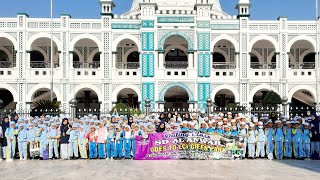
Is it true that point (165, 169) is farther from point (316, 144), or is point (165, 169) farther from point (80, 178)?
point (316, 144)

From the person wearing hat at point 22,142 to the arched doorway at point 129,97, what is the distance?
15857mm

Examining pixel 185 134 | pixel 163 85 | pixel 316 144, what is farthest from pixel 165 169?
pixel 163 85

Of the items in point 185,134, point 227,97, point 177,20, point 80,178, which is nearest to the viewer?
point 80,178

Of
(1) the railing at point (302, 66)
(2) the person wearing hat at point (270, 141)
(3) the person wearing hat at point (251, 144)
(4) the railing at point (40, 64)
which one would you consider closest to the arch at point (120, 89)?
(4) the railing at point (40, 64)

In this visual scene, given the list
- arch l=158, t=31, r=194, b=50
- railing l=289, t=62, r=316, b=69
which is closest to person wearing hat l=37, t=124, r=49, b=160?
arch l=158, t=31, r=194, b=50

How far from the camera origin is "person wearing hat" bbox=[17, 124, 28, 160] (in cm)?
1389

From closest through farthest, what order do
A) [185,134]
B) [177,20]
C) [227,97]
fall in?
[185,134] → [177,20] → [227,97]

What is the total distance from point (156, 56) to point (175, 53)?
3.84m

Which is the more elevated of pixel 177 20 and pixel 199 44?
pixel 177 20

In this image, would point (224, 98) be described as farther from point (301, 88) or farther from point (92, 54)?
point (92, 54)

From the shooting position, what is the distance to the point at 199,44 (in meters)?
27.6

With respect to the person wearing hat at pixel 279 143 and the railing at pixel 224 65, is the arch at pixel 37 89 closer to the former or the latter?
the railing at pixel 224 65

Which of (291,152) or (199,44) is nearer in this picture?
(291,152)

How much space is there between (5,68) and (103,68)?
692 cm
